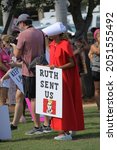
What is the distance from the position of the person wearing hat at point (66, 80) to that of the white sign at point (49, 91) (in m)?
0.13

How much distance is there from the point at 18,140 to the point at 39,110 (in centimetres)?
60

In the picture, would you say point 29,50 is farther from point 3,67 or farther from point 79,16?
point 79,16

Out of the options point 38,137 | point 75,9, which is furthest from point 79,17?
point 38,137

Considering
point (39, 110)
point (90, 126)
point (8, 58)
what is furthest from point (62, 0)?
point (39, 110)

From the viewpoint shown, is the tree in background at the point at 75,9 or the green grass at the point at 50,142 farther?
the tree in background at the point at 75,9

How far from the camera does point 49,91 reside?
9.02 metres

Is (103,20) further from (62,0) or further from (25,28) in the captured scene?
(62,0)

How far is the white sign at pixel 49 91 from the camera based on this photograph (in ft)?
29.0

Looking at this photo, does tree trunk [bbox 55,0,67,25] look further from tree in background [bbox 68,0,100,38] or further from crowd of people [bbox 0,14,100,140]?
crowd of people [bbox 0,14,100,140]

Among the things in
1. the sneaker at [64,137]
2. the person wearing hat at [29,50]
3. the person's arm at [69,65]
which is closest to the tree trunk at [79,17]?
the person wearing hat at [29,50]

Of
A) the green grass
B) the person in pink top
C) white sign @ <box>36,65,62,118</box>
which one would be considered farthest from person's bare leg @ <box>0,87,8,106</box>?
white sign @ <box>36,65,62,118</box>

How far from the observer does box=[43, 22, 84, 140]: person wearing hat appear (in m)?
8.86

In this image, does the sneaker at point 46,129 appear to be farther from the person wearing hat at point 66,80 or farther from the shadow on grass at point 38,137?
the person wearing hat at point 66,80

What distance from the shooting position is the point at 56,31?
29.1 ft
